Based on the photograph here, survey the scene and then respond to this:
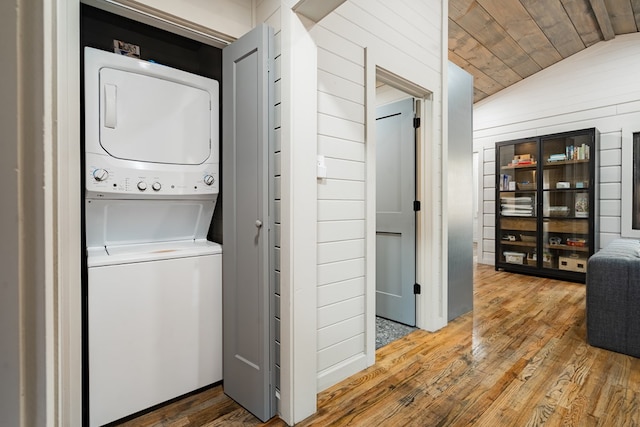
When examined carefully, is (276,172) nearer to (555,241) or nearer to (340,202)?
(340,202)

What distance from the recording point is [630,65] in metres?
4.01

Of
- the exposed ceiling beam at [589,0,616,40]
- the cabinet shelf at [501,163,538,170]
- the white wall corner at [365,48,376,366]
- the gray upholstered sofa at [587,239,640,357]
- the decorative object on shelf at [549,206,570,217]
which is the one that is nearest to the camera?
the white wall corner at [365,48,376,366]

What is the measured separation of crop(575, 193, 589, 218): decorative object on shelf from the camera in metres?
4.23

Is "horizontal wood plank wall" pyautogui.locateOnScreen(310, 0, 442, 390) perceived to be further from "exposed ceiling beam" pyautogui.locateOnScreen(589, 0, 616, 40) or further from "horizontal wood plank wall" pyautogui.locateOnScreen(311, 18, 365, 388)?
"exposed ceiling beam" pyautogui.locateOnScreen(589, 0, 616, 40)

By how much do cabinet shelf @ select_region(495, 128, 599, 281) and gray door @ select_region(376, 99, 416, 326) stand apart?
2866 mm

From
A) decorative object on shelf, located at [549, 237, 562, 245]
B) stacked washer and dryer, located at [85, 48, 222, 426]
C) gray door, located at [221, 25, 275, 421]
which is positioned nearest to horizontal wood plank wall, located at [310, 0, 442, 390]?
gray door, located at [221, 25, 275, 421]

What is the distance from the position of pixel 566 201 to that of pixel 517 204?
0.58m

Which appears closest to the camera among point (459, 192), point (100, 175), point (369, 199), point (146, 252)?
point (100, 175)

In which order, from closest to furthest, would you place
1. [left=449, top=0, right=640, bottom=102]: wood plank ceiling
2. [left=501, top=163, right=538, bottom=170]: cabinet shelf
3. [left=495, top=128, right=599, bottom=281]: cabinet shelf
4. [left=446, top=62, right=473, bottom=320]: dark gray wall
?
[left=446, top=62, right=473, bottom=320]: dark gray wall
[left=449, top=0, right=640, bottom=102]: wood plank ceiling
[left=495, top=128, right=599, bottom=281]: cabinet shelf
[left=501, top=163, right=538, bottom=170]: cabinet shelf

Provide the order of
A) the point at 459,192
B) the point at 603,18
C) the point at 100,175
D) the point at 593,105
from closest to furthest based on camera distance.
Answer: the point at 100,175, the point at 459,192, the point at 603,18, the point at 593,105

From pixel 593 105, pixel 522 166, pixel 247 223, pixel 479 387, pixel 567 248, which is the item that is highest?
pixel 593 105

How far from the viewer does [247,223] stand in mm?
1724

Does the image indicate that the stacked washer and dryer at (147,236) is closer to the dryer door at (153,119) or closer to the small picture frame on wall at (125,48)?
the dryer door at (153,119)

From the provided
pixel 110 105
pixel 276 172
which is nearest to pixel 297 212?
pixel 276 172
